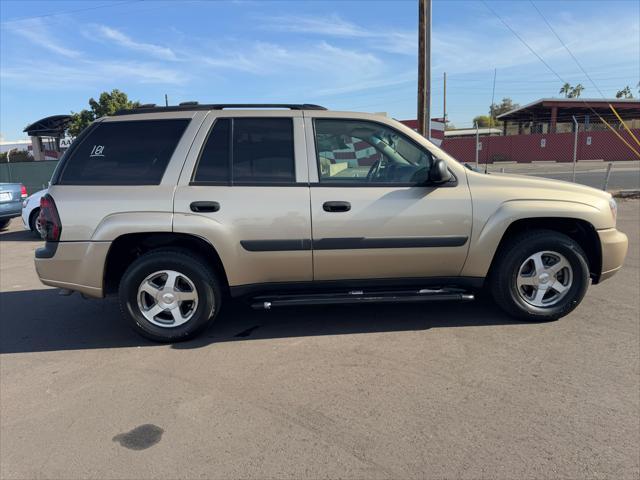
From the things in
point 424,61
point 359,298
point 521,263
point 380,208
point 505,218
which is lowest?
point 359,298

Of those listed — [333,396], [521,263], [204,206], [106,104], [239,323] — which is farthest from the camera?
[106,104]

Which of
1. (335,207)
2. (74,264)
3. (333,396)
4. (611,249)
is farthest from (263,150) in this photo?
(611,249)

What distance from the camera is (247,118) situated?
4.27 metres

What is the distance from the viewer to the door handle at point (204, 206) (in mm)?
4031

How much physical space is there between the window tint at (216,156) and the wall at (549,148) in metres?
34.9

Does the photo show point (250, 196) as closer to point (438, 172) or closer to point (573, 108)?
point (438, 172)

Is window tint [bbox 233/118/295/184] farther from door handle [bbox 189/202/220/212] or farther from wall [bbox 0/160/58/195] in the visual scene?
wall [bbox 0/160/58/195]

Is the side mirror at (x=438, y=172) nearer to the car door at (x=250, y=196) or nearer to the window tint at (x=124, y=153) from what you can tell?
the car door at (x=250, y=196)

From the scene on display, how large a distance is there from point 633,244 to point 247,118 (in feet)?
21.6

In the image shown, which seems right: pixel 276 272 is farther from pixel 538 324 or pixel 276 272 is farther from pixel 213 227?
pixel 538 324

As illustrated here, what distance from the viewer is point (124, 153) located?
4168mm

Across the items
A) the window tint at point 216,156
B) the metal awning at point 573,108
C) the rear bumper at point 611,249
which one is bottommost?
the rear bumper at point 611,249

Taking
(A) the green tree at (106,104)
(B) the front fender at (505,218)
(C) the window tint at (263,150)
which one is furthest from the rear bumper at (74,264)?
(A) the green tree at (106,104)

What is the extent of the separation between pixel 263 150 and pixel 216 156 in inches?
15.8
